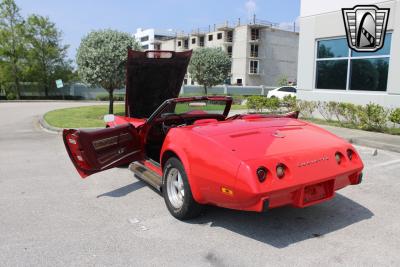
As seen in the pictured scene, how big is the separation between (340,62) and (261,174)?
1106cm

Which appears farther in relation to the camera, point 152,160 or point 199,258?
point 152,160

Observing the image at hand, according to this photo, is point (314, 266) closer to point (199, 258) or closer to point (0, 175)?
point (199, 258)

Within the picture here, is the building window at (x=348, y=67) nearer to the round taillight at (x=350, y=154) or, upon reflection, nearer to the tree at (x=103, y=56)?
the tree at (x=103, y=56)

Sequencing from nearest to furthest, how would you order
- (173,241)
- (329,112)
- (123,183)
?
(173,241)
(123,183)
(329,112)

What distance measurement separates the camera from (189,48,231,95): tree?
2995cm

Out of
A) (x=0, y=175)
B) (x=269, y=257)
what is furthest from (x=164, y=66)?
(x=269, y=257)

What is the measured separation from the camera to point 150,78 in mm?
6680

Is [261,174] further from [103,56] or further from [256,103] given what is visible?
[256,103]

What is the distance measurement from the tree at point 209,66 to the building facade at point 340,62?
15.8 metres

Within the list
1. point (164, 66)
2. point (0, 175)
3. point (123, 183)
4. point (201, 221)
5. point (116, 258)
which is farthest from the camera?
point (164, 66)

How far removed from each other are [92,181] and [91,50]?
9667 mm

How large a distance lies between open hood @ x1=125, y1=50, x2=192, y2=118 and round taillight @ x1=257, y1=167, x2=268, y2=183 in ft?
11.0

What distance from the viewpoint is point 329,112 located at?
526 inches

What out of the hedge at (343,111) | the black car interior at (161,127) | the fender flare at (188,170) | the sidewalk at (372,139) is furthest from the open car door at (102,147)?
the hedge at (343,111)
